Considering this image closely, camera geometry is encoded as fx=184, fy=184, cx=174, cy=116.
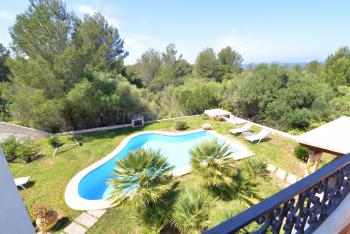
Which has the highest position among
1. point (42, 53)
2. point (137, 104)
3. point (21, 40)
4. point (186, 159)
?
point (21, 40)

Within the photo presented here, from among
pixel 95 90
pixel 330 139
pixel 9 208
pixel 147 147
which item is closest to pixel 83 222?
pixel 9 208

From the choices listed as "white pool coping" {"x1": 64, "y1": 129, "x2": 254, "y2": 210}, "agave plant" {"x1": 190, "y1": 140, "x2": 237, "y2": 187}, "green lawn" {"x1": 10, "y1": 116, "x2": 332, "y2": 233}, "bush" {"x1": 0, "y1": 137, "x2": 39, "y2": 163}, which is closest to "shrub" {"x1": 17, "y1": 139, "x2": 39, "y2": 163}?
"bush" {"x1": 0, "y1": 137, "x2": 39, "y2": 163}

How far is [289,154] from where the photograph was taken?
9578mm

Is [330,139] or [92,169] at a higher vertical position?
[330,139]

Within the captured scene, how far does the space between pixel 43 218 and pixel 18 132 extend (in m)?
9.41

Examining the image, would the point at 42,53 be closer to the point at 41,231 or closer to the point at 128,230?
the point at 41,231

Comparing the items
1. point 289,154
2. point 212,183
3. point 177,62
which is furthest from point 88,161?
point 177,62

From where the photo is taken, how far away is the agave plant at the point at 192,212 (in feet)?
14.4

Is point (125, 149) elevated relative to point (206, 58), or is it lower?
lower

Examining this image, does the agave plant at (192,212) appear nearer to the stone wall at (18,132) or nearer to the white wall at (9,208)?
the white wall at (9,208)

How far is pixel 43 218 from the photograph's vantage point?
529 centimetres

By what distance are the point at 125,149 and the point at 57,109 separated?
5.26 meters

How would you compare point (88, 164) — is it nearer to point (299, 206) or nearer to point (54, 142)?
point (54, 142)

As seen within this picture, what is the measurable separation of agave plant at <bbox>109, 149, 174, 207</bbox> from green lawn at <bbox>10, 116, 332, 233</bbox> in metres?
0.99
